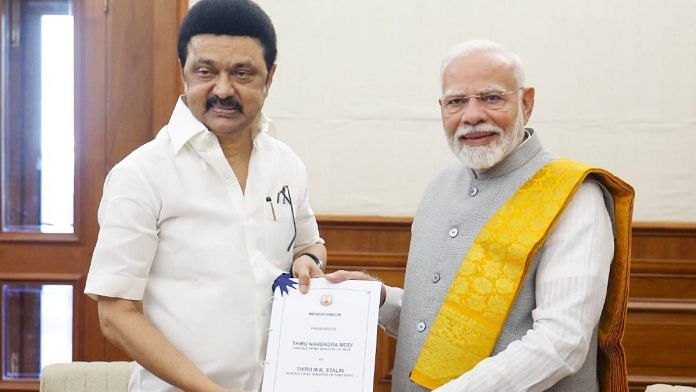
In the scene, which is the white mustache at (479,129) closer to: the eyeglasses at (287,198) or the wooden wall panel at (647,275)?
the eyeglasses at (287,198)

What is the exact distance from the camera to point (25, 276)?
10.2 feet

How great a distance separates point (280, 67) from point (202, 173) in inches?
58.3

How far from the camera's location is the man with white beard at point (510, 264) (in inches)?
63.0

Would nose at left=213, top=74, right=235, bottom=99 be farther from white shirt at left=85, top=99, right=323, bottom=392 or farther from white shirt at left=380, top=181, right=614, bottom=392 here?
white shirt at left=380, top=181, right=614, bottom=392

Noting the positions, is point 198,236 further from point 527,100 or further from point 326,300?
point 527,100

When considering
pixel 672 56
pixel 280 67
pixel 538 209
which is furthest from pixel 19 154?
pixel 672 56

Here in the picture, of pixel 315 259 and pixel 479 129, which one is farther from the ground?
pixel 479 129

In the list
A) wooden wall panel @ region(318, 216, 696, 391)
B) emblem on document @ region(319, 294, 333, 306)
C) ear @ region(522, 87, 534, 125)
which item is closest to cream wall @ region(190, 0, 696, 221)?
wooden wall panel @ region(318, 216, 696, 391)

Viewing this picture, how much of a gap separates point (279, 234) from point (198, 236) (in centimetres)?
19

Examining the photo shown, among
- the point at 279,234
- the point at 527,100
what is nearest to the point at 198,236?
the point at 279,234

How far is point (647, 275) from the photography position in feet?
9.81

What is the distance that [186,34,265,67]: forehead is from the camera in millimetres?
1538

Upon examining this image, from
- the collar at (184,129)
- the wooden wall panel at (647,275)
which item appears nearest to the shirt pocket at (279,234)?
the collar at (184,129)

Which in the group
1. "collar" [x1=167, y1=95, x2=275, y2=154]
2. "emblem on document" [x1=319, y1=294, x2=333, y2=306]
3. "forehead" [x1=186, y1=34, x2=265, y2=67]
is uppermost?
"forehead" [x1=186, y1=34, x2=265, y2=67]
